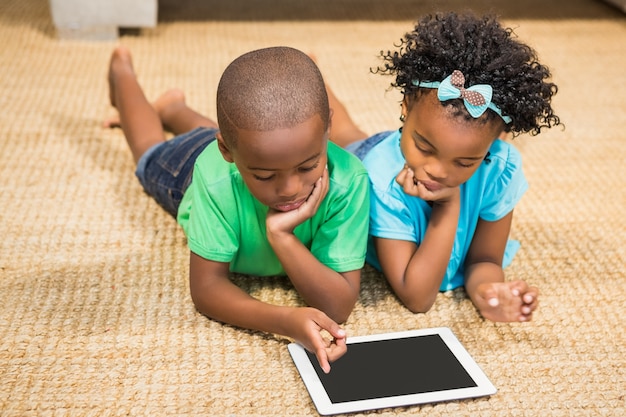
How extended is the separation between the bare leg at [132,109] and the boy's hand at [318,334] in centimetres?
58

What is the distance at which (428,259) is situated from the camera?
943 millimetres

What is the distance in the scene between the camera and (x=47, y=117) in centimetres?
155

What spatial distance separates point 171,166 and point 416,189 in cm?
44

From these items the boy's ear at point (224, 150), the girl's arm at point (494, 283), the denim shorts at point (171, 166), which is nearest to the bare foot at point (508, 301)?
the girl's arm at point (494, 283)

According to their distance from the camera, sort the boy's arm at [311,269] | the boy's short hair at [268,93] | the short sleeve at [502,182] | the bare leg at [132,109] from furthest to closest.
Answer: the bare leg at [132,109], the short sleeve at [502,182], the boy's arm at [311,269], the boy's short hair at [268,93]

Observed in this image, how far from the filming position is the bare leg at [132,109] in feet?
4.40

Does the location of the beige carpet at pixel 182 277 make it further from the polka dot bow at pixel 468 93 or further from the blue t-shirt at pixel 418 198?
the polka dot bow at pixel 468 93

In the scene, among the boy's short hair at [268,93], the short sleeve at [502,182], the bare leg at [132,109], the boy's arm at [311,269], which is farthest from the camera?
the bare leg at [132,109]

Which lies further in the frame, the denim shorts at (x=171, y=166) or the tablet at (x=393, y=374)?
the denim shorts at (x=171, y=166)

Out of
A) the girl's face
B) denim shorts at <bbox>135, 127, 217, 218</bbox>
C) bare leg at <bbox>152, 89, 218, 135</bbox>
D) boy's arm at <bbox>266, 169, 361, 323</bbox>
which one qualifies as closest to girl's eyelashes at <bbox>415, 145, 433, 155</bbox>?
the girl's face

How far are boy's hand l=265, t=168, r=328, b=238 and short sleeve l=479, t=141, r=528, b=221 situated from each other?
24cm

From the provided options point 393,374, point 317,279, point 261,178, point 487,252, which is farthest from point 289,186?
point 487,252

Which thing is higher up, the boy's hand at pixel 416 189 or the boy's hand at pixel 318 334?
the boy's hand at pixel 416 189

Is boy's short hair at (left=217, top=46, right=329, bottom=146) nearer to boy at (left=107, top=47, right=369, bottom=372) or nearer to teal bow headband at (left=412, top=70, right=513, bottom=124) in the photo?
boy at (left=107, top=47, right=369, bottom=372)
